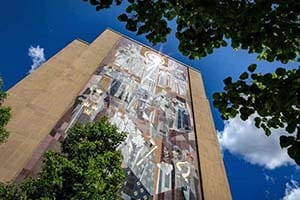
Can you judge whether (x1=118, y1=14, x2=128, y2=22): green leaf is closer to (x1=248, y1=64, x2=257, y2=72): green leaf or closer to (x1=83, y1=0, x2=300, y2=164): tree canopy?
(x1=83, y1=0, x2=300, y2=164): tree canopy

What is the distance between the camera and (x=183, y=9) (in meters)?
3.95

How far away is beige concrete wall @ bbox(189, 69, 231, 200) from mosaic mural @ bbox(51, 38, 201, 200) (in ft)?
1.88

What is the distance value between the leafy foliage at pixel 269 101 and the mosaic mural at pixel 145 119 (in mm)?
10863

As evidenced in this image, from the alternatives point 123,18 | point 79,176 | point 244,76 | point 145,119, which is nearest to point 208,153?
point 145,119

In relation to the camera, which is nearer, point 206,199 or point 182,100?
point 206,199

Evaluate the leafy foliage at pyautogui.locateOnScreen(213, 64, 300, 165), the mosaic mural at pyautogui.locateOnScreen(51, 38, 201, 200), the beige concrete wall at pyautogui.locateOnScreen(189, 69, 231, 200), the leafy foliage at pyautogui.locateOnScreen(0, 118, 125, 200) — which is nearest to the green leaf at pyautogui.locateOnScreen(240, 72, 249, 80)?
the leafy foliage at pyautogui.locateOnScreen(213, 64, 300, 165)

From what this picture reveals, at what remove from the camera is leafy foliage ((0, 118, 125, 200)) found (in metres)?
8.55

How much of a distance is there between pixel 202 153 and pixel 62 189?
1266 centimetres

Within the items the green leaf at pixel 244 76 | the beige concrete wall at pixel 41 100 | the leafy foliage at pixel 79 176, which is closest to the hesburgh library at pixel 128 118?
the beige concrete wall at pixel 41 100

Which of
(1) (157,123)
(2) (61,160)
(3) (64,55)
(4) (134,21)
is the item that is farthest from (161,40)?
(3) (64,55)

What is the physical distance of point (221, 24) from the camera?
3.43 m

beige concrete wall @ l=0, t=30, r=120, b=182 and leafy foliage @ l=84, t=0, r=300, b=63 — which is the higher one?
beige concrete wall @ l=0, t=30, r=120, b=182

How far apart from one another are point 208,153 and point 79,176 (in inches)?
522

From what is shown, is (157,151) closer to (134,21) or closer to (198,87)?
(198,87)
